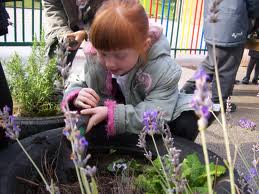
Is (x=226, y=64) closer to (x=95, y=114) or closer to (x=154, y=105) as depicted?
(x=154, y=105)

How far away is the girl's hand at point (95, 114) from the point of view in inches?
62.2

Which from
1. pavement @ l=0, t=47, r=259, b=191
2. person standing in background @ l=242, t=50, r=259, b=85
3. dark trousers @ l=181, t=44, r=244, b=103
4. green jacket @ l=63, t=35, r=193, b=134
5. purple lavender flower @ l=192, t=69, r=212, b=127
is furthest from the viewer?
person standing in background @ l=242, t=50, r=259, b=85

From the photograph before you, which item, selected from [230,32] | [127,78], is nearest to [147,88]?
[127,78]

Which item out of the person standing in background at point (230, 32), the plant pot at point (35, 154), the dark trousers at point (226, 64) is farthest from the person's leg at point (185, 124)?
the dark trousers at point (226, 64)

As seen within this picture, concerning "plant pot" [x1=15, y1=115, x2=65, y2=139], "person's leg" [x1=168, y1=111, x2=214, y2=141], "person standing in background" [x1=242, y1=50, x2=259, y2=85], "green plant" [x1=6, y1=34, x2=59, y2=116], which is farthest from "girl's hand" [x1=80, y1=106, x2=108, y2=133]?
"person standing in background" [x1=242, y1=50, x2=259, y2=85]

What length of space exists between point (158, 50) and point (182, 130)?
0.40 meters

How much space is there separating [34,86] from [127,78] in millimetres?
714

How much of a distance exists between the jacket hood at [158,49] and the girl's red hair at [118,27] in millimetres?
173

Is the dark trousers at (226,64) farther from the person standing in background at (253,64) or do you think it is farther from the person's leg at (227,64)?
the person standing in background at (253,64)

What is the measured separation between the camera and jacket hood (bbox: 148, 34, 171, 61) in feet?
6.08

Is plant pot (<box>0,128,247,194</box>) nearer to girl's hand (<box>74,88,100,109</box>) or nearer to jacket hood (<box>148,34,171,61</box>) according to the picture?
girl's hand (<box>74,88,100,109</box>)

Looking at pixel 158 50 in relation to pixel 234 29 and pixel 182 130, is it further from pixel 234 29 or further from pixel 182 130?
pixel 234 29

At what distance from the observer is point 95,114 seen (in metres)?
1.61

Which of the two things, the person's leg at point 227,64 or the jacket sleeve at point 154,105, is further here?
the person's leg at point 227,64
